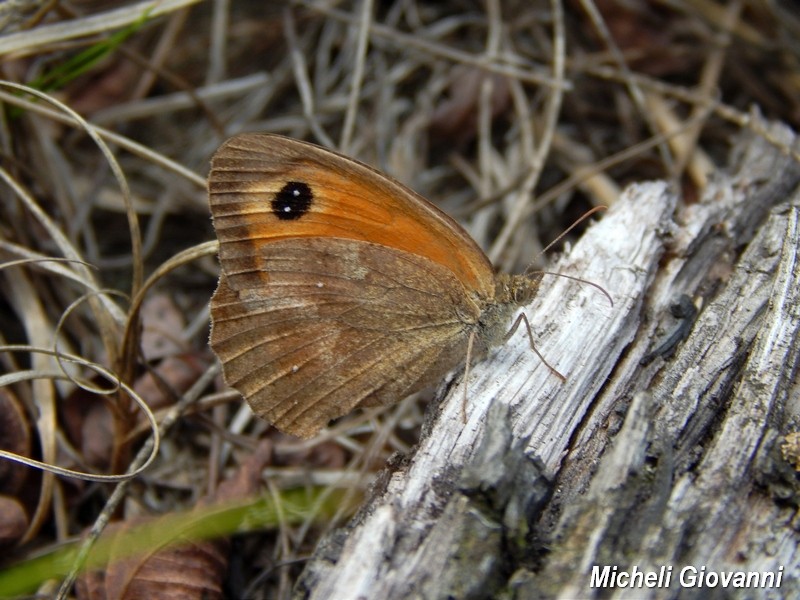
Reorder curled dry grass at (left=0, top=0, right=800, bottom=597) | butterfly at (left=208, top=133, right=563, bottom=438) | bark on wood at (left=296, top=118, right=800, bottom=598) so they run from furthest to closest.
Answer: curled dry grass at (left=0, top=0, right=800, bottom=597)
butterfly at (left=208, top=133, right=563, bottom=438)
bark on wood at (left=296, top=118, right=800, bottom=598)

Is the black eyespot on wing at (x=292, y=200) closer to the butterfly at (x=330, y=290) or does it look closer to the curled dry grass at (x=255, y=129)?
the butterfly at (x=330, y=290)

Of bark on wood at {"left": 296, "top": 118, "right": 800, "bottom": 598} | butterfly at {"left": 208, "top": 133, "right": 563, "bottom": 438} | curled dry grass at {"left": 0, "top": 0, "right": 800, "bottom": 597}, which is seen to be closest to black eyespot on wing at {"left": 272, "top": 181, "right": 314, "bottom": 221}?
butterfly at {"left": 208, "top": 133, "right": 563, "bottom": 438}

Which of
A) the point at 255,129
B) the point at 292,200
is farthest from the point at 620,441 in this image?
the point at 255,129

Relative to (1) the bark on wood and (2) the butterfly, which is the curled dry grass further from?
(1) the bark on wood

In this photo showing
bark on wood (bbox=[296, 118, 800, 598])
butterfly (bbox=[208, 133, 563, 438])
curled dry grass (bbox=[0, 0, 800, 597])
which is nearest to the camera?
bark on wood (bbox=[296, 118, 800, 598])

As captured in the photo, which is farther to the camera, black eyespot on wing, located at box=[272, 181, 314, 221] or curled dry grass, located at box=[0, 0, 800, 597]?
curled dry grass, located at box=[0, 0, 800, 597]

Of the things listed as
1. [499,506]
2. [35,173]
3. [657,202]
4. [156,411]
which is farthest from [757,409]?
[35,173]
